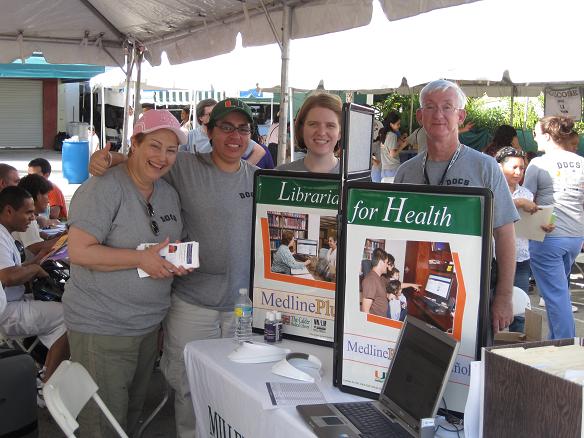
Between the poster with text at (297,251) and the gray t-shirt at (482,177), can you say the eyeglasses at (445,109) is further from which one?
the poster with text at (297,251)

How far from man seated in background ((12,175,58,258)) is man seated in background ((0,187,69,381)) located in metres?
0.25

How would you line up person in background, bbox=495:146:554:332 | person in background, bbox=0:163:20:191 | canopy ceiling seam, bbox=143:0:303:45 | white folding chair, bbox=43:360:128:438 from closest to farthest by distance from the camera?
white folding chair, bbox=43:360:128:438 < person in background, bbox=495:146:554:332 < canopy ceiling seam, bbox=143:0:303:45 < person in background, bbox=0:163:20:191

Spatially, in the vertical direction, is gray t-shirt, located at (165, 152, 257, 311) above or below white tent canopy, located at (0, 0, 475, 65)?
below

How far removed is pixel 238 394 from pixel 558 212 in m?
3.79

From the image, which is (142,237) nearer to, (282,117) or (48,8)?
(282,117)

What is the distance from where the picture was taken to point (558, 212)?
17.3ft

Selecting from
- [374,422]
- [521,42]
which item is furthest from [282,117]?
[374,422]

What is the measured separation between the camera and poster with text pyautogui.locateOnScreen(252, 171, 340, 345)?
2.57 meters

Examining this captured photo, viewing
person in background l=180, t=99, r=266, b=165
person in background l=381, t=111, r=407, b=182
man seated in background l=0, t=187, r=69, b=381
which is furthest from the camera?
person in background l=381, t=111, r=407, b=182

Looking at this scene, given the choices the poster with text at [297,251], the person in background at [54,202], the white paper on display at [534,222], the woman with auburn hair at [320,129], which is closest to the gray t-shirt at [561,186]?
the white paper on display at [534,222]

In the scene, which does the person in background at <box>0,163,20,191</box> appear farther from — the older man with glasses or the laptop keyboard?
the laptop keyboard

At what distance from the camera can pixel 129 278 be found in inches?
105

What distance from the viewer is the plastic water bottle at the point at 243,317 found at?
2.68m

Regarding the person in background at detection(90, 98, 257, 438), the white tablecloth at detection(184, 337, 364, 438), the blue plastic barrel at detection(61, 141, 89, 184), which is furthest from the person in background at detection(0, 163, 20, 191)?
the blue plastic barrel at detection(61, 141, 89, 184)
